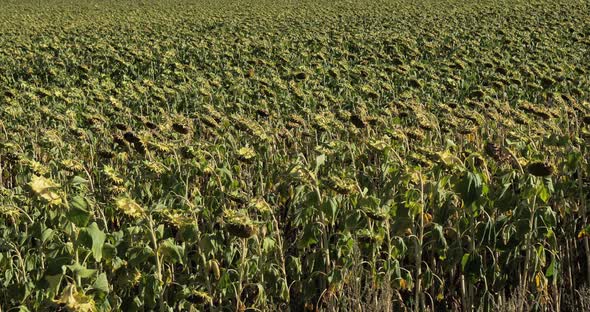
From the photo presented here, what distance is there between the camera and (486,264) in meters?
3.41

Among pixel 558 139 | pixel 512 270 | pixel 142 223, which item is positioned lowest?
pixel 512 270

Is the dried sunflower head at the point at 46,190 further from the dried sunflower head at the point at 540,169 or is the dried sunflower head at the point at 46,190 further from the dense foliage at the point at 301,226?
the dried sunflower head at the point at 540,169

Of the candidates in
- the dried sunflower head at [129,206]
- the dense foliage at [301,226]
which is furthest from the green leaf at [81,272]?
the dried sunflower head at [129,206]

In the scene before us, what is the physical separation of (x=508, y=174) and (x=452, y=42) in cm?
1158

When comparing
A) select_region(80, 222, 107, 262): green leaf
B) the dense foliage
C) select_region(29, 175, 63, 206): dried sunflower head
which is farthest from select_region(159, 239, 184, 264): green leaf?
select_region(29, 175, 63, 206): dried sunflower head

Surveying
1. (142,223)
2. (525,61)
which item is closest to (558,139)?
(142,223)

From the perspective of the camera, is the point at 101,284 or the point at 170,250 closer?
the point at 101,284

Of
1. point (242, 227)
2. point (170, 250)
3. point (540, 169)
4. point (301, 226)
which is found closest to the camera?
point (242, 227)

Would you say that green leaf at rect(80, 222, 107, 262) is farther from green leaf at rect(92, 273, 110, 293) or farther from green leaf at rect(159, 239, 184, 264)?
green leaf at rect(159, 239, 184, 264)

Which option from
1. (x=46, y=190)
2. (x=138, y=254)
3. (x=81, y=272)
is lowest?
(x=138, y=254)

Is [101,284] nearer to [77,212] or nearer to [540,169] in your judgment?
[77,212]

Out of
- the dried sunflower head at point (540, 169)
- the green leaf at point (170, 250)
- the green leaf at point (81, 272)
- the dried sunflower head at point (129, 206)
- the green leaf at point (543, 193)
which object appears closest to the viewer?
the green leaf at point (81, 272)

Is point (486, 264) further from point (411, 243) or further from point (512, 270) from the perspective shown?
point (411, 243)

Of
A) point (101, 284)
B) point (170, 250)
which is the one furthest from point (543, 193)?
point (101, 284)
